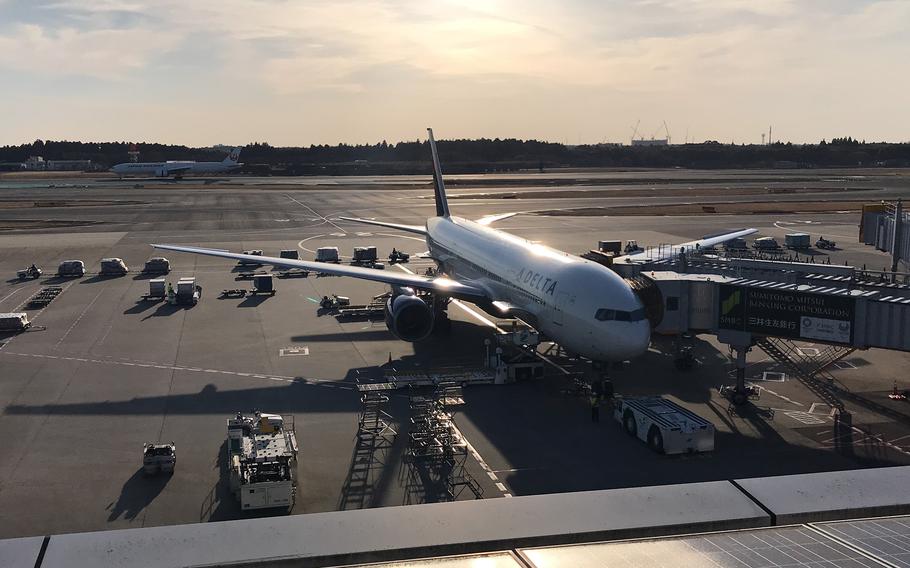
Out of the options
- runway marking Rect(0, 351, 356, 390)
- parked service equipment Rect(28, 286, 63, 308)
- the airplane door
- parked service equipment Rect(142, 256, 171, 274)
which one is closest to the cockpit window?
the airplane door

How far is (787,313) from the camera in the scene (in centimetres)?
3456

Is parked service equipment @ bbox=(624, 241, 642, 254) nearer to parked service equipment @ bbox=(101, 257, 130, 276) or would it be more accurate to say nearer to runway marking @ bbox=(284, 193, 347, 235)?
runway marking @ bbox=(284, 193, 347, 235)

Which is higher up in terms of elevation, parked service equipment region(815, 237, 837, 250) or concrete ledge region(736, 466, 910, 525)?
concrete ledge region(736, 466, 910, 525)

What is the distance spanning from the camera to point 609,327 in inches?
1307

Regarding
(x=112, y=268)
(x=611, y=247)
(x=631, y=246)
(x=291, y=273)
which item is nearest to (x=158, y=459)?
(x=291, y=273)

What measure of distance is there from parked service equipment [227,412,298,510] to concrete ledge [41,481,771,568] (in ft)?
46.1

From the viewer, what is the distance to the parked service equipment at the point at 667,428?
2966 cm

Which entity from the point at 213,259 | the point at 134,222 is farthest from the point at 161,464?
the point at 134,222

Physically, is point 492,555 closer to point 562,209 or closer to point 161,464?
point 161,464

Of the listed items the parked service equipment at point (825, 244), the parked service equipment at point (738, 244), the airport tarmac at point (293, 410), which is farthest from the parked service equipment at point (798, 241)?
the airport tarmac at point (293, 410)

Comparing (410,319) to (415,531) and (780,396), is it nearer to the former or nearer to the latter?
(780,396)

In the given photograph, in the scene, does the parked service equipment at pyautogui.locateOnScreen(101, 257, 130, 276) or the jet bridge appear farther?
the parked service equipment at pyautogui.locateOnScreen(101, 257, 130, 276)

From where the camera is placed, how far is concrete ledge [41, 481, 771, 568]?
407 inches

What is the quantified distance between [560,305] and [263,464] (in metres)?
15.2
